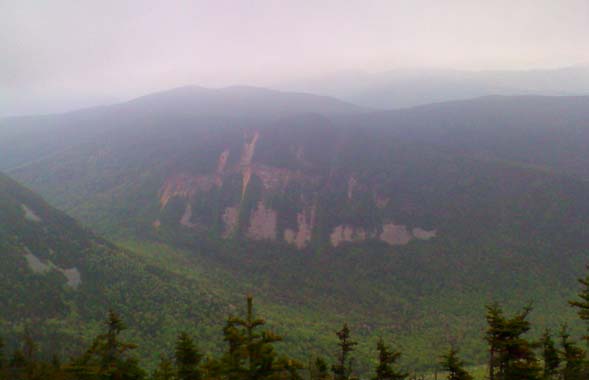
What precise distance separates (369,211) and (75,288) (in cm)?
5988

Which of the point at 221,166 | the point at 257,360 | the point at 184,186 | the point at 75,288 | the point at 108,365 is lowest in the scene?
the point at 75,288

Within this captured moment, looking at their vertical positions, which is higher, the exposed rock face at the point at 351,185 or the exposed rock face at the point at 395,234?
the exposed rock face at the point at 351,185

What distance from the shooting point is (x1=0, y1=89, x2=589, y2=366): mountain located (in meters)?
64.9

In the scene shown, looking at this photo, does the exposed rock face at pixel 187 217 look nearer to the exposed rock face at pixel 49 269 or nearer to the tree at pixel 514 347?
the exposed rock face at pixel 49 269

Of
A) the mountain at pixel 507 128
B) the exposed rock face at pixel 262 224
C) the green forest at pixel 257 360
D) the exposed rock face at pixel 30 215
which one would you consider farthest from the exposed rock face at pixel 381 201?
the exposed rock face at pixel 30 215

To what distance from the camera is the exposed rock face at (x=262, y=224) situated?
89750 mm

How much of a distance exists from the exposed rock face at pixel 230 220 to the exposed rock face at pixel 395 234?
110ft

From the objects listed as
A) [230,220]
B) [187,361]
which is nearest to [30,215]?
[230,220]

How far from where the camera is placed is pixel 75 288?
174ft

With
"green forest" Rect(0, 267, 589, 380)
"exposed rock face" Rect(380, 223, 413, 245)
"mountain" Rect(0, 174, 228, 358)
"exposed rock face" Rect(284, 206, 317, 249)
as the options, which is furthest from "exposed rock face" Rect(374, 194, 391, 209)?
"green forest" Rect(0, 267, 589, 380)

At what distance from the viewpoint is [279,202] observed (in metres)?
96.1

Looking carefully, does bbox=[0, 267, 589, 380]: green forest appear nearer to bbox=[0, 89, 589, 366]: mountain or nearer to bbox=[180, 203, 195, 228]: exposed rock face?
bbox=[0, 89, 589, 366]: mountain

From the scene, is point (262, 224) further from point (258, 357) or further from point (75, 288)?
point (258, 357)

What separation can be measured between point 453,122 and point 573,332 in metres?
90.3
